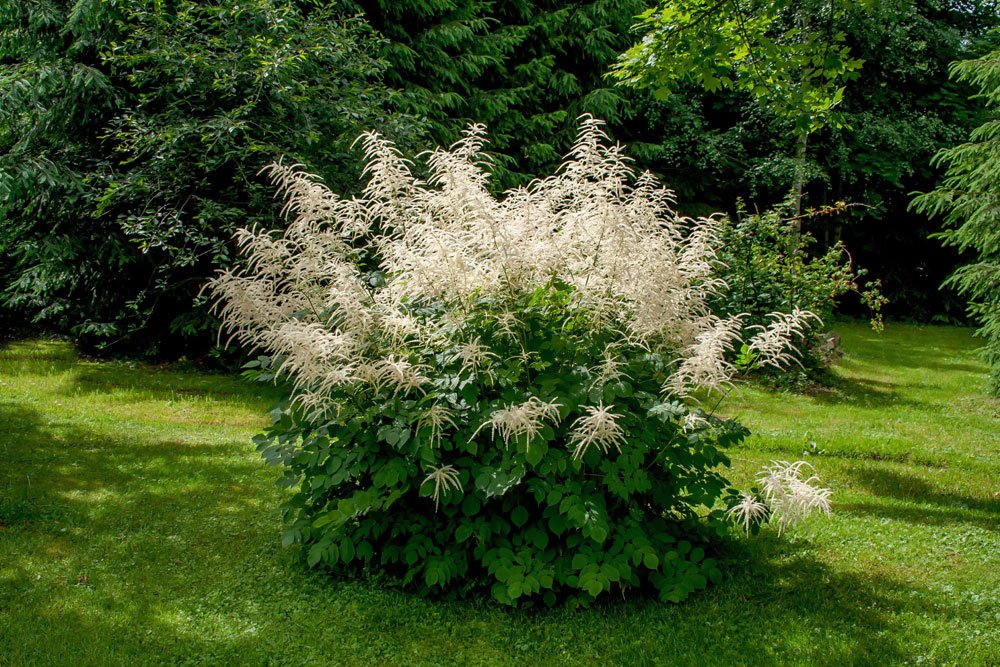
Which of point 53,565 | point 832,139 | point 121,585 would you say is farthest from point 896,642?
point 832,139

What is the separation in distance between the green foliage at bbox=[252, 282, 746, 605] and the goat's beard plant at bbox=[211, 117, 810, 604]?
0.01 m

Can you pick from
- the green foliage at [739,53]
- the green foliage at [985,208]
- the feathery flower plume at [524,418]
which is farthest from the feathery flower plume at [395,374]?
the green foliage at [985,208]

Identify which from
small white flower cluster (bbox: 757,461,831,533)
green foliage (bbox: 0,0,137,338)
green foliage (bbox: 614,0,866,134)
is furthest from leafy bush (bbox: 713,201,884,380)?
green foliage (bbox: 0,0,137,338)

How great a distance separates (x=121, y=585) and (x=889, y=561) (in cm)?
434

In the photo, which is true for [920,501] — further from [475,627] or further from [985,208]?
[985,208]

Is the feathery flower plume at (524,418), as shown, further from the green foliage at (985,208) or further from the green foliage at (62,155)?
the green foliage at (985,208)

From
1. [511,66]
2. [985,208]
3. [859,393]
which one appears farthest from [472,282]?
[511,66]

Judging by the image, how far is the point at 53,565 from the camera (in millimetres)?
4234

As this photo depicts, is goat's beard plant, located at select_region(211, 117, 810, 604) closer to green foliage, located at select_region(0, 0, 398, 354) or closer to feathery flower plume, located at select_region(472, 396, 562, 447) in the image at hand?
feathery flower plume, located at select_region(472, 396, 562, 447)

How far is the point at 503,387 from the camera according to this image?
394 cm

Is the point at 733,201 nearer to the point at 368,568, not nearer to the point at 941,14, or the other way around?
the point at 941,14

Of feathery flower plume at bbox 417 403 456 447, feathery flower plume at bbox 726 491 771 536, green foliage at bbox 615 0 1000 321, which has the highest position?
green foliage at bbox 615 0 1000 321

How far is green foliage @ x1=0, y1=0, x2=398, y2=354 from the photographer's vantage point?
8727 mm

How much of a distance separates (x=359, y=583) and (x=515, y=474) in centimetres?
119
